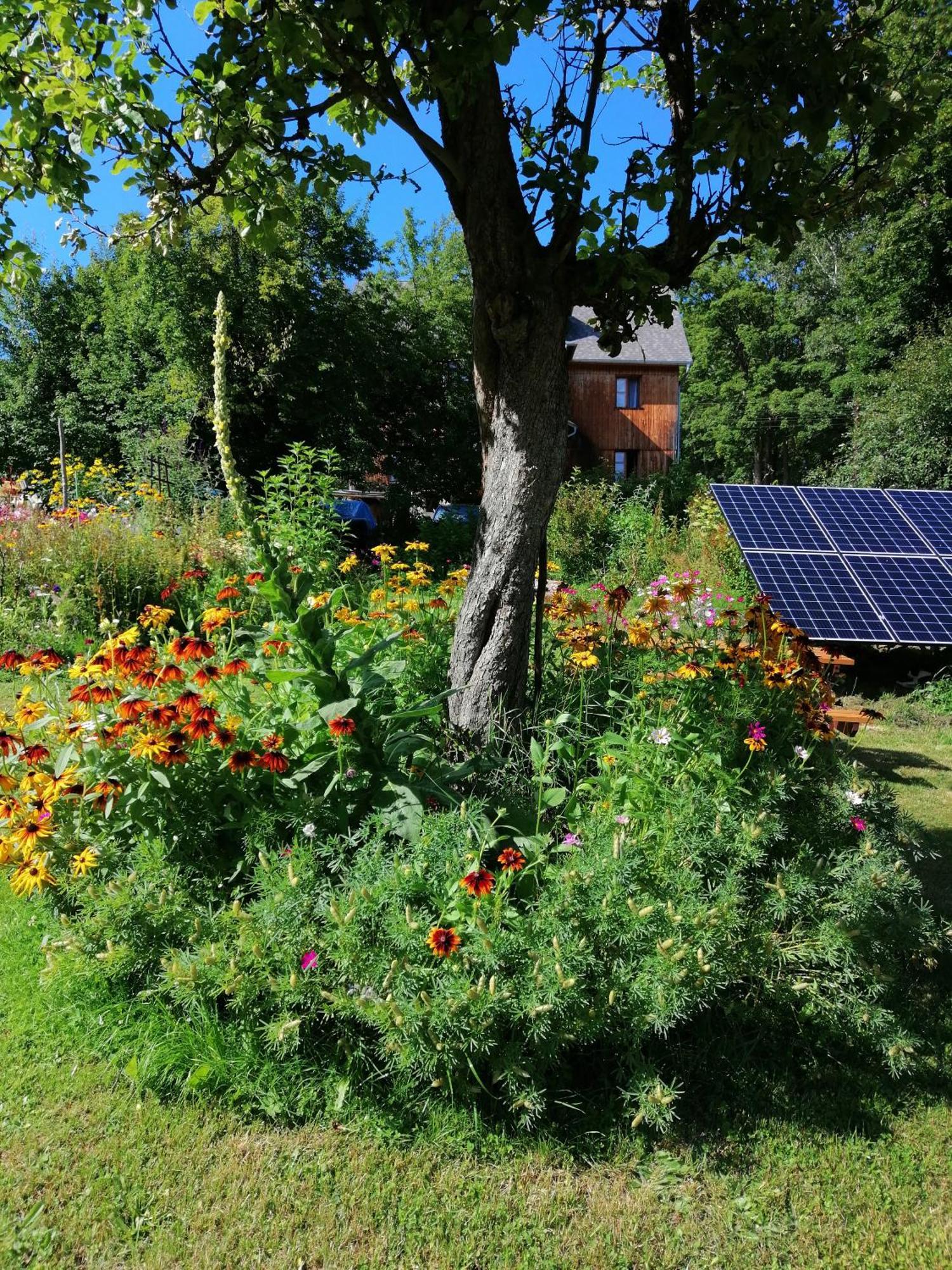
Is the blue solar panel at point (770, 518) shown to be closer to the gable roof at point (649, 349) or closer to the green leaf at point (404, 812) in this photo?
the green leaf at point (404, 812)

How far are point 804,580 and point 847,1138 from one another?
6153 millimetres

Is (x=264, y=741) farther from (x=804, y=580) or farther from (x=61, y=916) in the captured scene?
(x=804, y=580)

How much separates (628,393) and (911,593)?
2057cm

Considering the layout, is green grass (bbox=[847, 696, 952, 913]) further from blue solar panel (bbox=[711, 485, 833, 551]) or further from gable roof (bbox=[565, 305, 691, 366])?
gable roof (bbox=[565, 305, 691, 366])

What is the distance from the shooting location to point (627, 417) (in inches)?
1045

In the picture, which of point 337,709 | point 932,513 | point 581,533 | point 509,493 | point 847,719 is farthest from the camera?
point 581,533

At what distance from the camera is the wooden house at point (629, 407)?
86.3ft

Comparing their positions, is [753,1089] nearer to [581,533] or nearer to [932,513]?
[932,513]

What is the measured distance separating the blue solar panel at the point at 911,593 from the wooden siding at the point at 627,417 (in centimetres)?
1885

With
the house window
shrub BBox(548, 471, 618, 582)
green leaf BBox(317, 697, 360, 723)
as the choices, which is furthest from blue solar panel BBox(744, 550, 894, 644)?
the house window

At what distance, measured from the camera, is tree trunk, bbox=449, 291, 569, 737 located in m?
3.36

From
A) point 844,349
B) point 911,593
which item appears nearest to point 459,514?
point 911,593

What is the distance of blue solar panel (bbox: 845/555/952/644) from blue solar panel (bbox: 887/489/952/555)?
45cm

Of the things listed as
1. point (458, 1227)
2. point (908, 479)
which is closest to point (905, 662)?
point (458, 1227)
